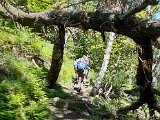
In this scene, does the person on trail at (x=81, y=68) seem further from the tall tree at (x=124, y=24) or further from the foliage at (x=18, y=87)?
the tall tree at (x=124, y=24)

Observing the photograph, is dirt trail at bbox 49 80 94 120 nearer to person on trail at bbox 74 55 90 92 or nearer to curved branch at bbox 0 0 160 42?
curved branch at bbox 0 0 160 42

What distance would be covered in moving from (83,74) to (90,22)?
8669 mm

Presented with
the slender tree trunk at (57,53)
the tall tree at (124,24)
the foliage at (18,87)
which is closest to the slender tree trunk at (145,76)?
the tall tree at (124,24)

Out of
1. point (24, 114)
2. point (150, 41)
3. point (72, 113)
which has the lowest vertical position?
point (72, 113)

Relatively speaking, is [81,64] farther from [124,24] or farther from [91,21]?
[124,24]

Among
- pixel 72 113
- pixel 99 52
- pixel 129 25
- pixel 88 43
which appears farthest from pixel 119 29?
pixel 88 43

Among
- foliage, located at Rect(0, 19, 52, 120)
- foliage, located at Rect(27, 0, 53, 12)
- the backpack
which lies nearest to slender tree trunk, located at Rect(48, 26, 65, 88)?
foliage, located at Rect(0, 19, 52, 120)

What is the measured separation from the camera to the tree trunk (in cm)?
971

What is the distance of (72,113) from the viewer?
1209 centimetres

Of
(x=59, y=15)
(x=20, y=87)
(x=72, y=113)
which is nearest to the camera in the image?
(x=20, y=87)

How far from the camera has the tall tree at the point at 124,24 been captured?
8859 mm

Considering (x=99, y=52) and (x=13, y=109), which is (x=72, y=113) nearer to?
(x=13, y=109)

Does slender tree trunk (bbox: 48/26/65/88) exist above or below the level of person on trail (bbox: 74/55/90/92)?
above

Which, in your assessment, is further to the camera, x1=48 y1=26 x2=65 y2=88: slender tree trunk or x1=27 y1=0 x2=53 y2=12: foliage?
x1=27 y1=0 x2=53 y2=12: foliage
